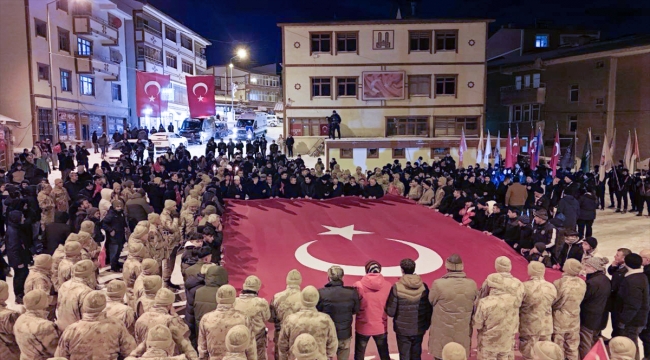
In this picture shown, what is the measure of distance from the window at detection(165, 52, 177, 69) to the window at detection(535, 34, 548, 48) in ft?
115

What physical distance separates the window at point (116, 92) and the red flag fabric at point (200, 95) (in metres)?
16.0

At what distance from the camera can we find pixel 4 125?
22828 mm

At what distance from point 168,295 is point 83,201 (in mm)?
6660

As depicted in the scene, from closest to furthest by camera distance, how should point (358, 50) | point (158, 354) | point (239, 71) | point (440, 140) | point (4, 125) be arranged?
point (158, 354), point (4, 125), point (440, 140), point (358, 50), point (239, 71)

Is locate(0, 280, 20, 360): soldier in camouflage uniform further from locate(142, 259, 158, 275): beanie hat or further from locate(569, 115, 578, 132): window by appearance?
locate(569, 115, 578, 132): window

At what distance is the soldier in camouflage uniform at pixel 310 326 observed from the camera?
5.50 m

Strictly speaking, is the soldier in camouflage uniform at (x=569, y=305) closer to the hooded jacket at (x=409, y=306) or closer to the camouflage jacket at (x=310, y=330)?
the hooded jacket at (x=409, y=306)

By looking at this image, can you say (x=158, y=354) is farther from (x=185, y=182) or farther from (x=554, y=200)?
(x=554, y=200)

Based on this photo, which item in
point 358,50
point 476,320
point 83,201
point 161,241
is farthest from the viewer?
point 358,50

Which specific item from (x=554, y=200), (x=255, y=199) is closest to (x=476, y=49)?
(x=554, y=200)

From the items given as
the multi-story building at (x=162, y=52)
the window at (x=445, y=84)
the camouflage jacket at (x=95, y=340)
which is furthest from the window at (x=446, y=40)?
the camouflage jacket at (x=95, y=340)

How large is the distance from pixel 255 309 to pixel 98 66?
1364 inches

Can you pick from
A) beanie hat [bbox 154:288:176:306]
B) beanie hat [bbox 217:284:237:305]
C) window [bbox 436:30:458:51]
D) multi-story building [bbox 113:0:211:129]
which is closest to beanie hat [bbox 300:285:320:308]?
beanie hat [bbox 217:284:237:305]

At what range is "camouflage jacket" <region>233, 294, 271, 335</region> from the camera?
19.4 ft
